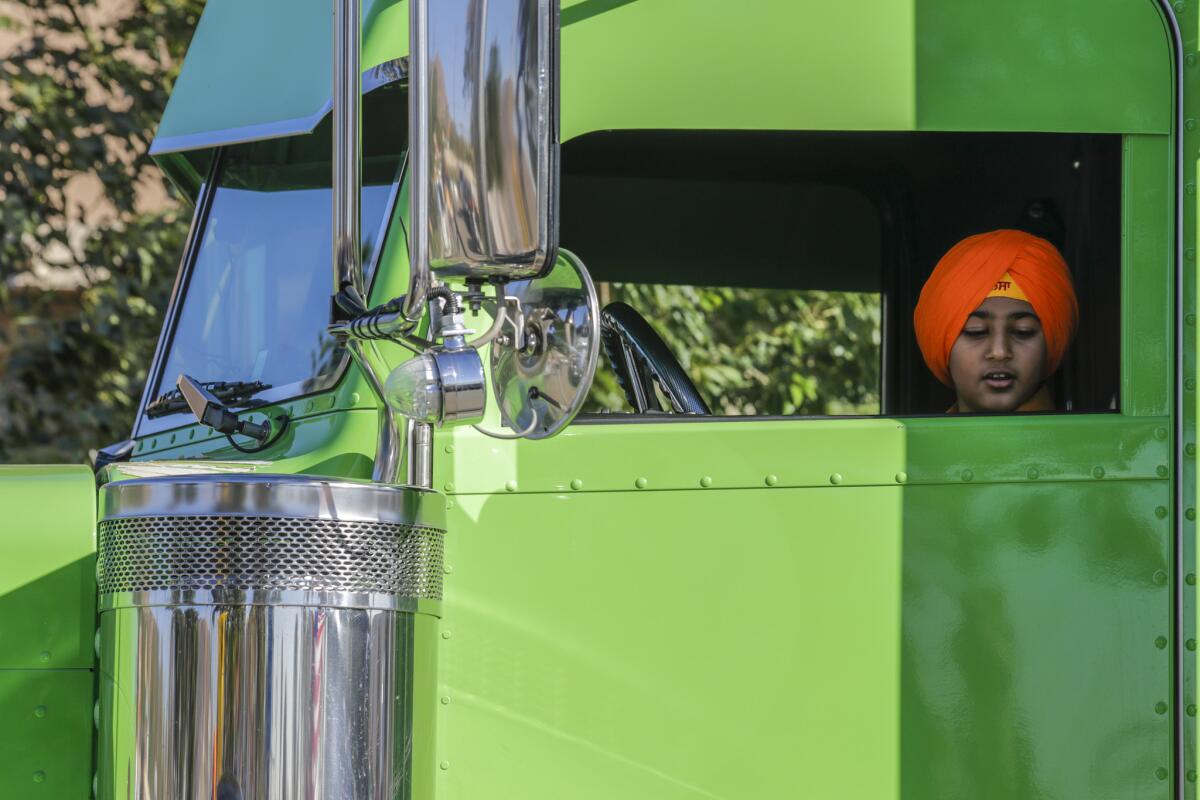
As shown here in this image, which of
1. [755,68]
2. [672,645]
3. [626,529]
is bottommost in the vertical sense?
[672,645]

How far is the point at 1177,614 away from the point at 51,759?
1.44 metres

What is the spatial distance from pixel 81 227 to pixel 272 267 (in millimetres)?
5045

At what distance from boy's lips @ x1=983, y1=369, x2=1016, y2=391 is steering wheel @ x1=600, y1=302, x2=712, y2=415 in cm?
44

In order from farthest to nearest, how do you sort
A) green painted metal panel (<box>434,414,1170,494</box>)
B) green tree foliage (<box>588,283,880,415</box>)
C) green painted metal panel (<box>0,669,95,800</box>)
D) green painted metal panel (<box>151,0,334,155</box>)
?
green tree foliage (<box>588,283,880,415</box>) < green painted metal panel (<box>151,0,334,155</box>) < green painted metal panel (<box>434,414,1170,494</box>) < green painted metal panel (<box>0,669,95,800</box>)

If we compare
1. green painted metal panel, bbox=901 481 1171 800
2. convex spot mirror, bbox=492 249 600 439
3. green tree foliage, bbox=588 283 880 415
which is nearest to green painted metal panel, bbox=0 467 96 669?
convex spot mirror, bbox=492 249 600 439

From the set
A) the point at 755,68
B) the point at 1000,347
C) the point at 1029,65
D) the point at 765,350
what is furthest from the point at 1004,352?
the point at 765,350

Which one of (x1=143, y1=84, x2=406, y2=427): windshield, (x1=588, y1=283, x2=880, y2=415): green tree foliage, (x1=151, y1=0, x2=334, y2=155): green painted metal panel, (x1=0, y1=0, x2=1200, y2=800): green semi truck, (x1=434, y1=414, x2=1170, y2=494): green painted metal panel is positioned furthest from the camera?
(x1=588, y1=283, x2=880, y2=415): green tree foliage

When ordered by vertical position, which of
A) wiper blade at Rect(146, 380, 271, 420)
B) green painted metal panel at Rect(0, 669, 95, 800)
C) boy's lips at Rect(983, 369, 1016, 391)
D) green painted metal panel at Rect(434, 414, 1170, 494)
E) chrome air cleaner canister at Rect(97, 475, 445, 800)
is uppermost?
boy's lips at Rect(983, 369, 1016, 391)

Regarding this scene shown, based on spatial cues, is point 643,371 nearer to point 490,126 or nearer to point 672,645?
point 672,645

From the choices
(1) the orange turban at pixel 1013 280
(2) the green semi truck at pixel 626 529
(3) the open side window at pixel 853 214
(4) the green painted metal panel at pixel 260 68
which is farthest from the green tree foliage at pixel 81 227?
(1) the orange turban at pixel 1013 280

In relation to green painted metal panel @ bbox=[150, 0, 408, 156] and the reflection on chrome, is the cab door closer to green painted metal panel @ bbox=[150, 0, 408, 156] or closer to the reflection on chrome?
the reflection on chrome

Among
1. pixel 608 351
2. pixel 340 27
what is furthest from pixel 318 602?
pixel 608 351

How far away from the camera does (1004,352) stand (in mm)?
2514

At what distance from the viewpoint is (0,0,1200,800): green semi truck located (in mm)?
1793
